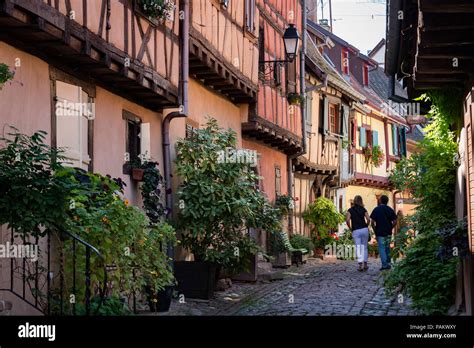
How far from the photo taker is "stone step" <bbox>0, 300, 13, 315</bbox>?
9047mm

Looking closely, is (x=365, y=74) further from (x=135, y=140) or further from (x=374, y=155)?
(x=135, y=140)

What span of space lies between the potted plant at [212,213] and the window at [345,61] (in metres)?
22.7

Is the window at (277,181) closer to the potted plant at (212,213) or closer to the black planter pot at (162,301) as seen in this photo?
the potted plant at (212,213)

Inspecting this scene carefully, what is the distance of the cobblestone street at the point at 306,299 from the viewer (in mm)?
12641

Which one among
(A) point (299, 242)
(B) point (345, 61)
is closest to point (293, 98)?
(A) point (299, 242)

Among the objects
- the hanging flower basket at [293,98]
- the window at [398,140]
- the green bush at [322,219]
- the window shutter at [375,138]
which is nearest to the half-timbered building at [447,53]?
the hanging flower basket at [293,98]

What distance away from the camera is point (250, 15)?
19625 mm

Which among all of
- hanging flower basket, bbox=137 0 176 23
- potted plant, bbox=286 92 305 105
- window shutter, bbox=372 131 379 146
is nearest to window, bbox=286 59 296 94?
potted plant, bbox=286 92 305 105

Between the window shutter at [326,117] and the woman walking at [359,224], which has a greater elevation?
the window shutter at [326,117]

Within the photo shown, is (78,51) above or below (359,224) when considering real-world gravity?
above

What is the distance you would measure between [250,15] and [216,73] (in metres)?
3.09

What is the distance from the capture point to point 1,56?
9.58 metres
